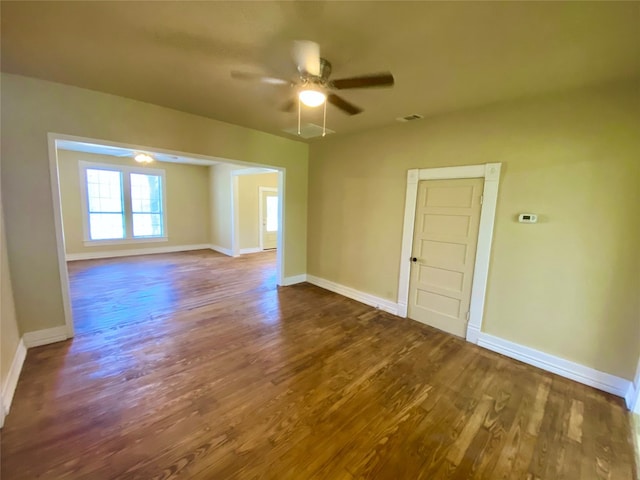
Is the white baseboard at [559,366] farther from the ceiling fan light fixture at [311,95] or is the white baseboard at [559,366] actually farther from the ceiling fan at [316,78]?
the ceiling fan light fixture at [311,95]

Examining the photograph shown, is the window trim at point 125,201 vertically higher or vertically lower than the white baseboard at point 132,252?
higher

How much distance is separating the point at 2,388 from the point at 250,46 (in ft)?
10.3

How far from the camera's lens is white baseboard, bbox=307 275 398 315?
410 cm

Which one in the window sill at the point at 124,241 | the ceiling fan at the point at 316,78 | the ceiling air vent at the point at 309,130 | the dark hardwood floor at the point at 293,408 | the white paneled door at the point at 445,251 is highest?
the ceiling air vent at the point at 309,130

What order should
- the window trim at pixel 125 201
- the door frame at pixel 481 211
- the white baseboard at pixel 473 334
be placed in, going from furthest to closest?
the window trim at pixel 125 201 → the white baseboard at pixel 473 334 → the door frame at pixel 481 211

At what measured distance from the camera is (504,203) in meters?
2.94

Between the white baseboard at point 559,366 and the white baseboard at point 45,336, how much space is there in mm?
4808

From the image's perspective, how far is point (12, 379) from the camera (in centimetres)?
221

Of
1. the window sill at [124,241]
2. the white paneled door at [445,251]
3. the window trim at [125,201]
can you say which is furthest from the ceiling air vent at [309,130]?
the window sill at [124,241]

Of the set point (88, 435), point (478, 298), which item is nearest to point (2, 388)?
point (88, 435)

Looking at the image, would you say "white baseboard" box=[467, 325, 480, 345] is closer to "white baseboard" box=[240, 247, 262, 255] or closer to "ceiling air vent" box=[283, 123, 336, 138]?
"ceiling air vent" box=[283, 123, 336, 138]

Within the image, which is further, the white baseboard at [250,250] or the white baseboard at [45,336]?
the white baseboard at [250,250]

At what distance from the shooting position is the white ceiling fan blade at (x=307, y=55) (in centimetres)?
181

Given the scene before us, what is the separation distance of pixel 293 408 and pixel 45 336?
291 cm
